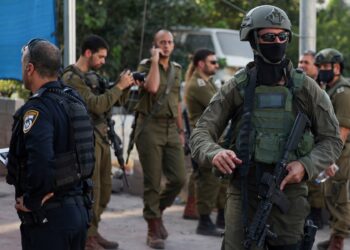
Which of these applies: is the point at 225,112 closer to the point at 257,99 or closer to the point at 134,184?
the point at 257,99

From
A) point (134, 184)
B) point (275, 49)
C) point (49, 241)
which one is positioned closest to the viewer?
point (49, 241)

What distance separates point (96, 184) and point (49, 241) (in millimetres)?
2537

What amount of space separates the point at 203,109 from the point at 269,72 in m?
3.69

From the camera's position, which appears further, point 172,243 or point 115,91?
point 172,243

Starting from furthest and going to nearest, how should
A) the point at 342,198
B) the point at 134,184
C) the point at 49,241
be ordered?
1. the point at 134,184
2. the point at 342,198
3. the point at 49,241

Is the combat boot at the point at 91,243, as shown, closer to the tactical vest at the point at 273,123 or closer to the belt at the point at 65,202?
the belt at the point at 65,202

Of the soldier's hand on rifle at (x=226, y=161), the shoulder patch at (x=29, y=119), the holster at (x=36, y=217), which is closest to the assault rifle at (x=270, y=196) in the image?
the soldier's hand on rifle at (x=226, y=161)

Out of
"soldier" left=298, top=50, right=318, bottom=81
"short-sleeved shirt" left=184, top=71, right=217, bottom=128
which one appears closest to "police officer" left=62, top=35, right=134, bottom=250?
"short-sleeved shirt" left=184, top=71, right=217, bottom=128

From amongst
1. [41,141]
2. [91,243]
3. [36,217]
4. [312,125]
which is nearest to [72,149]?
[41,141]

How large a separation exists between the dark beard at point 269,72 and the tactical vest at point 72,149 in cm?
95

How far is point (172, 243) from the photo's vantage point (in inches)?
277

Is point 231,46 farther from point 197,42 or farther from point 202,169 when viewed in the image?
point 202,169

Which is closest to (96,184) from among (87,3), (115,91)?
(115,91)

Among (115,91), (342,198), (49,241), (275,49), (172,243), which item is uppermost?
(275,49)
